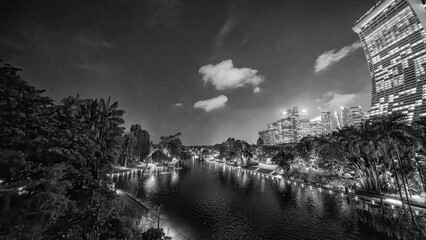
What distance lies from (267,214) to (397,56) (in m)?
235

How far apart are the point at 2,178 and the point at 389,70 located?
255 meters

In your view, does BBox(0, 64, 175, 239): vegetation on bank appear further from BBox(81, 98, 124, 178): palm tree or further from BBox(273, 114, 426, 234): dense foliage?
BBox(273, 114, 426, 234): dense foliage

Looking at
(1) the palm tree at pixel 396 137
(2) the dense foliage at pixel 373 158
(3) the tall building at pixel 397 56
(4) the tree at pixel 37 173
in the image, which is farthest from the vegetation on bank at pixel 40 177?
(3) the tall building at pixel 397 56

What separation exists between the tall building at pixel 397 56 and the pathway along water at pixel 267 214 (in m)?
174

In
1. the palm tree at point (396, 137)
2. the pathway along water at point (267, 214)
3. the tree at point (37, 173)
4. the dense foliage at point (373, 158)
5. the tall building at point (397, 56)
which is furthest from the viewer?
the tall building at point (397, 56)

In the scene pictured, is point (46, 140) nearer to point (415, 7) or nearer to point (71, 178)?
point (71, 178)

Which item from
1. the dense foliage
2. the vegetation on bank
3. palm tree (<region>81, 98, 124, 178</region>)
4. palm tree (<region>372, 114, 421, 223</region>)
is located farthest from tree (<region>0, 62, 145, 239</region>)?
the dense foliage

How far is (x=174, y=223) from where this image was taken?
2520cm

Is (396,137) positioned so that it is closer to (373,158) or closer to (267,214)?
(373,158)

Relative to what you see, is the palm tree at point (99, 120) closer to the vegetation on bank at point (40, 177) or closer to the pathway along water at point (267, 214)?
the vegetation on bank at point (40, 177)

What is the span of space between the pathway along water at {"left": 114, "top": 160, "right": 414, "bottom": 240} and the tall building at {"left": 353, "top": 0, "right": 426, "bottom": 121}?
571 ft

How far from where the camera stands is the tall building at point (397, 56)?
148 metres

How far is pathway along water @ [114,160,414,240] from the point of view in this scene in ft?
73.7

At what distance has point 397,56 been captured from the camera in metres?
167
